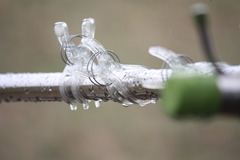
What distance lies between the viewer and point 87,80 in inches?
16.8

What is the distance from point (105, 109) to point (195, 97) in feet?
6.02

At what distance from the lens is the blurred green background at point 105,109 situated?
1845 mm

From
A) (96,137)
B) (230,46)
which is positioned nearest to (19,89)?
(230,46)

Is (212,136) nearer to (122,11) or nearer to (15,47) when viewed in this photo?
(122,11)

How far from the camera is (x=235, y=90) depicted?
155 mm

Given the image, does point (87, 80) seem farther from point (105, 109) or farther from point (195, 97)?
point (105, 109)

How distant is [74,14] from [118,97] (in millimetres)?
1647

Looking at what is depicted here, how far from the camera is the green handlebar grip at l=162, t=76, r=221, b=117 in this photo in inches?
5.9

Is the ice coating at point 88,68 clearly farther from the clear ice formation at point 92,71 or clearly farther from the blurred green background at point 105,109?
the blurred green background at point 105,109

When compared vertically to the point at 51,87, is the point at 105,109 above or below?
above

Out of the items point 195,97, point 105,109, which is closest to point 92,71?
point 195,97

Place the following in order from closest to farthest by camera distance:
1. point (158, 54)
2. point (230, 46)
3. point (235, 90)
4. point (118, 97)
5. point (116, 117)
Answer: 1. point (235, 90)
2. point (158, 54)
3. point (118, 97)
4. point (230, 46)
5. point (116, 117)

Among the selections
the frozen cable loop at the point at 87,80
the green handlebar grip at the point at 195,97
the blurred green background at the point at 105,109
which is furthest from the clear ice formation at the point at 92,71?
the blurred green background at the point at 105,109

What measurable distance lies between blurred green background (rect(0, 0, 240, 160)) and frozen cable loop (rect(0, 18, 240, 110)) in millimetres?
1393
